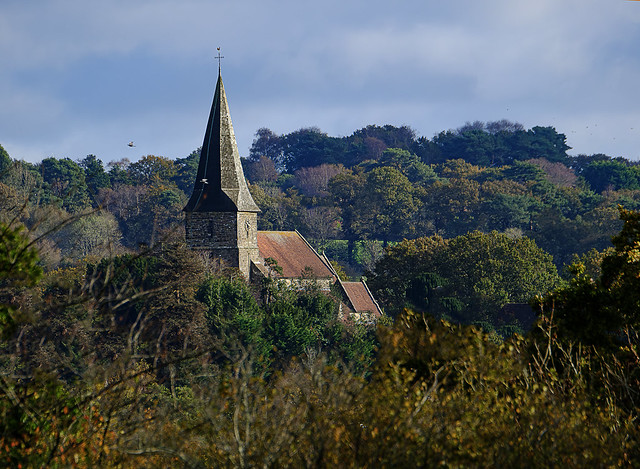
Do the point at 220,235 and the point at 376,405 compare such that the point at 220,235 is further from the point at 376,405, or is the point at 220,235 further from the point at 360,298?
the point at 376,405

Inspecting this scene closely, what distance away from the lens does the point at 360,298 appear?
2146 inches

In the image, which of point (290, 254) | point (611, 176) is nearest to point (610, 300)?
point (290, 254)

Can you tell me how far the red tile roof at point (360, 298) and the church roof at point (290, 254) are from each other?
1.78m

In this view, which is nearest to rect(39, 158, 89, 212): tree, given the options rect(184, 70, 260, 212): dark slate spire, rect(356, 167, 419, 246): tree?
rect(356, 167, 419, 246): tree

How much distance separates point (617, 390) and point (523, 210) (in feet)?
225

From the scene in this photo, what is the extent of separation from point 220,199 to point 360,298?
1031 centimetres

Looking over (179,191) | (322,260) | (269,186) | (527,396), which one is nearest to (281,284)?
(322,260)

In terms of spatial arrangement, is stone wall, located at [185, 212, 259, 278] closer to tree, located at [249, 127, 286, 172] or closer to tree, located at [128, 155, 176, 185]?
tree, located at [128, 155, 176, 185]

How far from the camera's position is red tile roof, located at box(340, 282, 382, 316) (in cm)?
5366

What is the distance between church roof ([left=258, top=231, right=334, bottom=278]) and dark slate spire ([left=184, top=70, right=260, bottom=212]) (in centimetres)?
449

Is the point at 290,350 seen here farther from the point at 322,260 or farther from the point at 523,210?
the point at 523,210

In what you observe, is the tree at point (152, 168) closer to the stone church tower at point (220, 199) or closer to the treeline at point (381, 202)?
the treeline at point (381, 202)

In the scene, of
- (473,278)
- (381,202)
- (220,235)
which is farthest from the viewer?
(381,202)

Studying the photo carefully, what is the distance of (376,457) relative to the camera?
9969 millimetres
